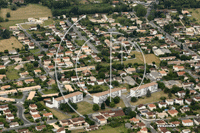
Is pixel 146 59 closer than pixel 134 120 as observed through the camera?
No

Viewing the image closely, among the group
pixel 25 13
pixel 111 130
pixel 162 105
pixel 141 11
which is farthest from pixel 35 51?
pixel 111 130

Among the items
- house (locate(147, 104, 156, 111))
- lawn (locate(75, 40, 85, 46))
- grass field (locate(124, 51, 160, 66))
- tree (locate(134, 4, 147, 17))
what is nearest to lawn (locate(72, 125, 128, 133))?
house (locate(147, 104, 156, 111))

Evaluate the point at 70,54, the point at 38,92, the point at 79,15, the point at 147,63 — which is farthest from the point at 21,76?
the point at 79,15

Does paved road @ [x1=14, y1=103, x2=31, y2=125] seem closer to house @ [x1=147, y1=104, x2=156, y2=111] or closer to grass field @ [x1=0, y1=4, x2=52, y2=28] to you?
house @ [x1=147, y1=104, x2=156, y2=111]

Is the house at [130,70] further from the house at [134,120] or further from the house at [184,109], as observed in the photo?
the house at [134,120]

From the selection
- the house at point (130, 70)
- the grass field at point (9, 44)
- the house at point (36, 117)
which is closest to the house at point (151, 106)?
the house at point (130, 70)

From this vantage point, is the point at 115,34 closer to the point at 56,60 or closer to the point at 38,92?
the point at 56,60

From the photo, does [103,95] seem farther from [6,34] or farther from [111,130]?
[6,34]
